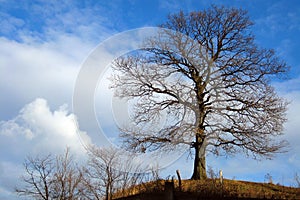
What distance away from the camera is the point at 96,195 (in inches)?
679

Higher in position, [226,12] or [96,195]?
[226,12]

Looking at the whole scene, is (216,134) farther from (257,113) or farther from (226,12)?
(226,12)

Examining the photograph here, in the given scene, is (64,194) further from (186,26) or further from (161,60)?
(186,26)

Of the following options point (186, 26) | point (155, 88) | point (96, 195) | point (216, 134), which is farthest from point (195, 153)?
point (186, 26)

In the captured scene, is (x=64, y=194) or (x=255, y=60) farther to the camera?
(x=64, y=194)

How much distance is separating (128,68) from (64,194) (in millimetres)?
7889

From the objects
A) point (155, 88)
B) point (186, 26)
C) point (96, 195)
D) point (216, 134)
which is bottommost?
point (96, 195)

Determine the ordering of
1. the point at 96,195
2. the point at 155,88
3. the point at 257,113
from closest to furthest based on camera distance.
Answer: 1. the point at 96,195
2. the point at 257,113
3. the point at 155,88

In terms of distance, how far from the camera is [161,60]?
19.6 metres

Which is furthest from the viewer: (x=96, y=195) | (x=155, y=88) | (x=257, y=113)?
(x=155, y=88)

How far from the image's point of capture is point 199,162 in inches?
727

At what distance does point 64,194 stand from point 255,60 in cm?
1263

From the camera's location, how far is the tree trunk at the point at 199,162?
59.6 feet

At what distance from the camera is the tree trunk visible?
18155mm
